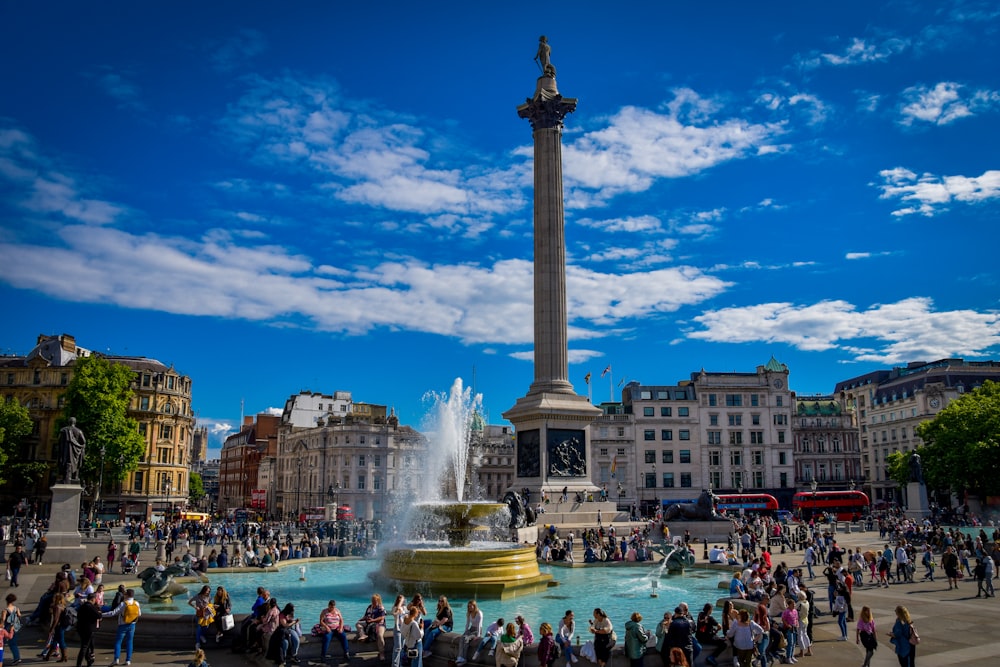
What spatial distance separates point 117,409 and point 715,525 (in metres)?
46.1

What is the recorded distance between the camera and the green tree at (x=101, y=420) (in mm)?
57750

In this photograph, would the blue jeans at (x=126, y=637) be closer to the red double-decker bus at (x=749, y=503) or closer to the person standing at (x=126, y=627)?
the person standing at (x=126, y=627)

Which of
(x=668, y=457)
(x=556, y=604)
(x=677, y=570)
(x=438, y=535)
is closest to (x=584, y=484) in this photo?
(x=677, y=570)

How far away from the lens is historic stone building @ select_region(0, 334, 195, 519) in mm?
70625

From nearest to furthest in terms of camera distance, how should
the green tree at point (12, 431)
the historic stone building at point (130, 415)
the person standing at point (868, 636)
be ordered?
the person standing at point (868, 636) < the green tree at point (12, 431) < the historic stone building at point (130, 415)

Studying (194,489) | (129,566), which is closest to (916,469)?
(129,566)

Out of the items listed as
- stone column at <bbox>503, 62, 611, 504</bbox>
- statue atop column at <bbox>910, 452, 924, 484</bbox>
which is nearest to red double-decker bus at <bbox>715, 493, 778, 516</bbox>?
statue atop column at <bbox>910, 452, 924, 484</bbox>

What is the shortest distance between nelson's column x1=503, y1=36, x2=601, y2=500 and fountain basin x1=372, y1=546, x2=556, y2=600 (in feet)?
66.0

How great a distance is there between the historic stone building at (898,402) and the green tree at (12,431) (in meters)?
89.0

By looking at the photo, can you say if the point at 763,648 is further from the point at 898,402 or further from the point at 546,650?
the point at 898,402

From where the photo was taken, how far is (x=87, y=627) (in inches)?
536

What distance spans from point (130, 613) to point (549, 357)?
34.1 m

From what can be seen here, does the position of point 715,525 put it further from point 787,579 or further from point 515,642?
point 515,642

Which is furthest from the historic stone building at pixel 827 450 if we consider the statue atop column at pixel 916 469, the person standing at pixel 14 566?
the person standing at pixel 14 566
